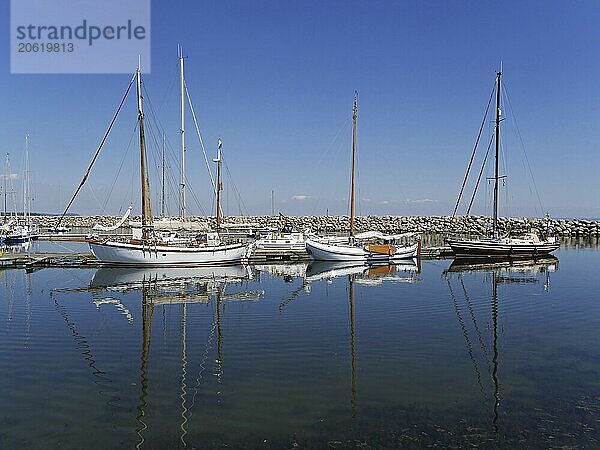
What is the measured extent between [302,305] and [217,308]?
3291mm

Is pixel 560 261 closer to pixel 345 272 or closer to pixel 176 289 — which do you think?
pixel 345 272

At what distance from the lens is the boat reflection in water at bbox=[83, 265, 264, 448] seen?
421 inches

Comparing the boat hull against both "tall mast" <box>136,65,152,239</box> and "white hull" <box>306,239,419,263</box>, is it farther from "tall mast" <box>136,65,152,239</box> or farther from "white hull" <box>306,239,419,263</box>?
"tall mast" <box>136,65,152,239</box>

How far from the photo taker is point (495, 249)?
1714 inches

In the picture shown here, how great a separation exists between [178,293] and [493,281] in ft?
54.9

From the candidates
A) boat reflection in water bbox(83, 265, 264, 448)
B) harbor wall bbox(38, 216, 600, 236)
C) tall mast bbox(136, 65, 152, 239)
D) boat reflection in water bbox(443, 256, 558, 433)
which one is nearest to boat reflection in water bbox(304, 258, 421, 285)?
boat reflection in water bbox(443, 256, 558, 433)

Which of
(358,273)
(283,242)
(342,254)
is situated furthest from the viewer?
(283,242)

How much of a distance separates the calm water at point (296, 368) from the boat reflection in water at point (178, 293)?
0.26ft

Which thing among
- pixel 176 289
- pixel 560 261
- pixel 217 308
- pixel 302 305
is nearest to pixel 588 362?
pixel 302 305

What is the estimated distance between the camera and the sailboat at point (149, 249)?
3281 cm

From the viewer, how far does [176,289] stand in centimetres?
2481

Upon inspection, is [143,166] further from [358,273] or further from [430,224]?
[430,224]

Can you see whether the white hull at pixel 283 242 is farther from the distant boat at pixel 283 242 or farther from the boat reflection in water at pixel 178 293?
the boat reflection in water at pixel 178 293

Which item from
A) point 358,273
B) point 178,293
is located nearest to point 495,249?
point 358,273
